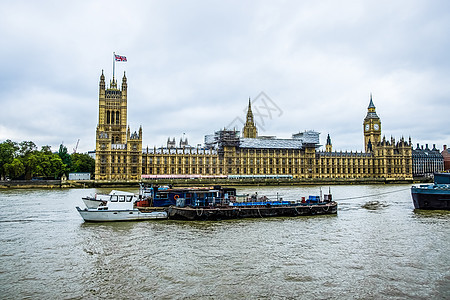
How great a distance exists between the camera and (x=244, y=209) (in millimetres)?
38906

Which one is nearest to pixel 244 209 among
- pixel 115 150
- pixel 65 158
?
pixel 115 150

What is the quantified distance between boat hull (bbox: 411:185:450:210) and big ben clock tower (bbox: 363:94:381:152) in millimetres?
117267

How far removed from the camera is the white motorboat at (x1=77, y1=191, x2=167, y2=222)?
118ft

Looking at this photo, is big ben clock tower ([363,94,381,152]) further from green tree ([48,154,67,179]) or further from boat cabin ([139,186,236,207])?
boat cabin ([139,186,236,207])

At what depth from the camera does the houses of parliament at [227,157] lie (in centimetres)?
11419

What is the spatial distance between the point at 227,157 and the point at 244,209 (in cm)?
8786

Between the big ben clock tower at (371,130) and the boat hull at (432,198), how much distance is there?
11727 centimetres

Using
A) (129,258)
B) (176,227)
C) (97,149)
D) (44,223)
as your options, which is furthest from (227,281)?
(97,149)

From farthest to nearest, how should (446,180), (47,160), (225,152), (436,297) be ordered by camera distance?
(225,152), (47,160), (446,180), (436,297)

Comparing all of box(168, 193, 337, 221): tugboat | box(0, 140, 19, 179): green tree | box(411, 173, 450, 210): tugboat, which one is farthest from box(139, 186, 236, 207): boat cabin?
box(0, 140, 19, 179): green tree

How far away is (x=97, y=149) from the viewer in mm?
113062

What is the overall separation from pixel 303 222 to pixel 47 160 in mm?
83356

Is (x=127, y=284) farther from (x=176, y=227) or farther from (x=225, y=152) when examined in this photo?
(x=225, y=152)

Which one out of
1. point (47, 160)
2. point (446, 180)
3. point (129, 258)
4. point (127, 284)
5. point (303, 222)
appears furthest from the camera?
point (47, 160)
